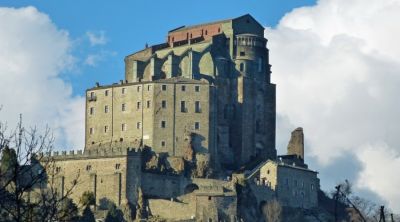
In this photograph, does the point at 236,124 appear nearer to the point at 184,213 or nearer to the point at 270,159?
the point at 270,159

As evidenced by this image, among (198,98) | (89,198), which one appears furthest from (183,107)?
(89,198)

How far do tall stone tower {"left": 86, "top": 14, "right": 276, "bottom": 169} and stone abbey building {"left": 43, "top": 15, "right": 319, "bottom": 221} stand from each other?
→ 84 mm

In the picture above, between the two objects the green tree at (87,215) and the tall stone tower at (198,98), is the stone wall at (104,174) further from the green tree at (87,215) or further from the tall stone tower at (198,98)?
the tall stone tower at (198,98)

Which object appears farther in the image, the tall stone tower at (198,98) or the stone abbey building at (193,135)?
the tall stone tower at (198,98)

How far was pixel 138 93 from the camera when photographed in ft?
329

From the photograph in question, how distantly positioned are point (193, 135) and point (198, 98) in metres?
3.21

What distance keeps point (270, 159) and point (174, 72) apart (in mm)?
11184

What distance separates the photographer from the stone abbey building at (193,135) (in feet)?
309

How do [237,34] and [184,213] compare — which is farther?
[237,34]

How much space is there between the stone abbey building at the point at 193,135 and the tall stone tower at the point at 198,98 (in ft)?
0.28

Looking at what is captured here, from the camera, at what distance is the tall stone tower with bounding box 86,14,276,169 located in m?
98.7

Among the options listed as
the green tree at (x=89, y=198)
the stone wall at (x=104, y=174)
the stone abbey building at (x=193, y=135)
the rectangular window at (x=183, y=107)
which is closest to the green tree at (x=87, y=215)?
the green tree at (x=89, y=198)

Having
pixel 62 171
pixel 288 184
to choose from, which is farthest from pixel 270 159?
pixel 62 171

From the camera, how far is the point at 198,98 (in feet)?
326
